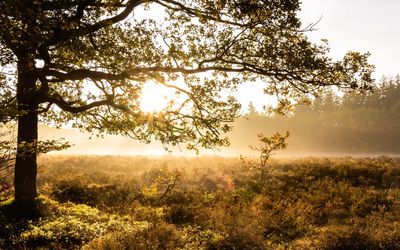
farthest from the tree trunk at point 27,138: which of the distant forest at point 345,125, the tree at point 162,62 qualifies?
the distant forest at point 345,125

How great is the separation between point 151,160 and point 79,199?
1912 cm

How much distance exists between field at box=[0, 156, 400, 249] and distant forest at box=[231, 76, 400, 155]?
54334 millimetres

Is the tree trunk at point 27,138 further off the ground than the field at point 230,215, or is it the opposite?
the tree trunk at point 27,138

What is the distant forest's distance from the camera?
77.6m

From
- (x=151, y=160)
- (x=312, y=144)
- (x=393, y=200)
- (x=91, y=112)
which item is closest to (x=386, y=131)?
(x=312, y=144)

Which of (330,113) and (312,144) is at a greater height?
(330,113)

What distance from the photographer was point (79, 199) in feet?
55.5

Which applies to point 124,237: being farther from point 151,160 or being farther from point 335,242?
point 151,160

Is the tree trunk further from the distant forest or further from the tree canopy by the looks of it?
the distant forest

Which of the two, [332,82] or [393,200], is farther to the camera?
[393,200]

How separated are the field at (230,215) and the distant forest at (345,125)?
54334 mm

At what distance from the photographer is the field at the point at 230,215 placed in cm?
977

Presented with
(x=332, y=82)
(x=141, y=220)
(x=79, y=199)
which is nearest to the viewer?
(x=332, y=82)

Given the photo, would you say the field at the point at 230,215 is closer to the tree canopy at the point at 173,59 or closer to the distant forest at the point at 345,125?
the tree canopy at the point at 173,59
